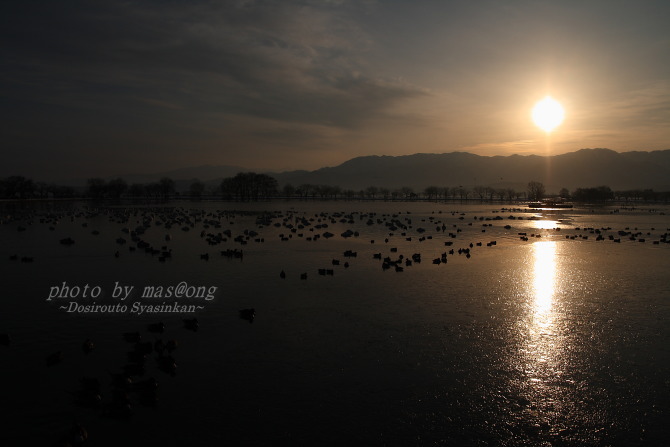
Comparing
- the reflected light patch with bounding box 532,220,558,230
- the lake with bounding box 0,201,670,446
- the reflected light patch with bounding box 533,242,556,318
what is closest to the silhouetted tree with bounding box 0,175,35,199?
the lake with bounding box 0,201,670,446

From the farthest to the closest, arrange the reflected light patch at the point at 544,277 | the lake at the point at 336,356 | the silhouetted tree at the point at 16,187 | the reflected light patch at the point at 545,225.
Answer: the silhouetted tree at the point at 16,187 → the reflected light patch at the point at 545,225 → the reflected light patch at the point at 544,277 → the lake at the point at 336,356

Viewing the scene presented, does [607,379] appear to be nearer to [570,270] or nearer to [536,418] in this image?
[536,418]

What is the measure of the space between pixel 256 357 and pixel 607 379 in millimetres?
8613

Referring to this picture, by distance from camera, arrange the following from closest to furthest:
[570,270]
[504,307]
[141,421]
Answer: [141,421] < [504,307] < [570,270]

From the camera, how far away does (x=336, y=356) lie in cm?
1178

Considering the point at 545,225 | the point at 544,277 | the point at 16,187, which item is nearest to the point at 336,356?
the point at 544,277

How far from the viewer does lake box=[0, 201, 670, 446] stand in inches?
338

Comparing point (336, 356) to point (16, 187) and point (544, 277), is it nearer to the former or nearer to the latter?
point (544, 277)

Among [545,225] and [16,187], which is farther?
[16,187]

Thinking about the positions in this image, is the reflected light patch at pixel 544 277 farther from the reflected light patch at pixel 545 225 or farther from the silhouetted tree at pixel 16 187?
the silhouetted tree at pixel 16 187

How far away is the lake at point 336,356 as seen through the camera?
8578 millimetres

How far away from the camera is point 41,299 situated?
17.2 m

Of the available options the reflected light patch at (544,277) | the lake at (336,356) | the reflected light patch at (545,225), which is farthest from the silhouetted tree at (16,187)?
the reflected light patch at (544,277)

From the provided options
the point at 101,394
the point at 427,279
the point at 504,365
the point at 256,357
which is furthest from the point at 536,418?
the point at 427,279
